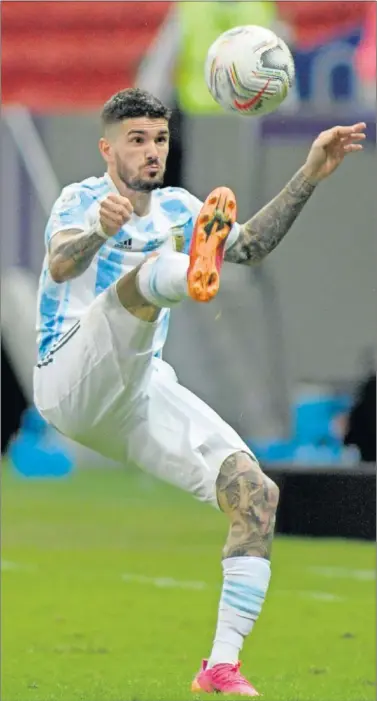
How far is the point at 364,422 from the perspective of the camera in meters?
15.7

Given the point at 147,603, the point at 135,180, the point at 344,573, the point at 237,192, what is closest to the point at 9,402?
the point at 237,192

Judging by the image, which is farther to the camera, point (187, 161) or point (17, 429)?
point (187, 161)

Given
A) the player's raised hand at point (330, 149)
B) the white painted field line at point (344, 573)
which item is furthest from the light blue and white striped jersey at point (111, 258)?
the white painted field line at point (344, 573)

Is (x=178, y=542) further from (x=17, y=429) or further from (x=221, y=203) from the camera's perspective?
(x=221, y=203)

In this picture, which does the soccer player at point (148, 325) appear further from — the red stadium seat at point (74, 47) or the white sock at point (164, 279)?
the red stadium seat at point (74, 47)

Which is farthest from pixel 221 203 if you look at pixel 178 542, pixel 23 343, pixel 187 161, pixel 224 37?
pixel 187 161

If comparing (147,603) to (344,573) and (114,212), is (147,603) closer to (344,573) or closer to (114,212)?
(344,573)

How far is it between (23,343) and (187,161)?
345cm

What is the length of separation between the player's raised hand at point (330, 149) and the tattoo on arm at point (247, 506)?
1.22 m

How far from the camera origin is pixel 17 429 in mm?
18453

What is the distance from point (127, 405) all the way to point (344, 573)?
549cm

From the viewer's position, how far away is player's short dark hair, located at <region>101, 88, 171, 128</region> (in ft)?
22.7

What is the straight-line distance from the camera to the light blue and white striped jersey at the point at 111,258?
711 cm

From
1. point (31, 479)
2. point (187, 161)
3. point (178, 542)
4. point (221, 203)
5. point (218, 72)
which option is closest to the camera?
point (221, 203)
